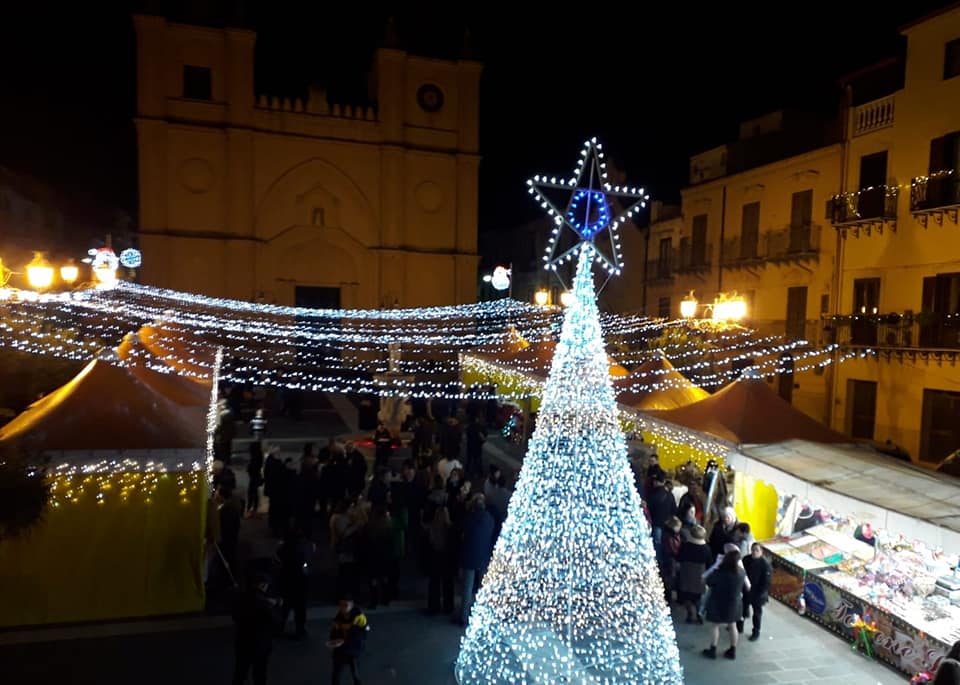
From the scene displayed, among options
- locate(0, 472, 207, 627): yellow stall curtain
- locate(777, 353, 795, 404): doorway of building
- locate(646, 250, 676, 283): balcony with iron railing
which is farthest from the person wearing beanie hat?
locate(646, 250, 676, 283): balcony with iron railing

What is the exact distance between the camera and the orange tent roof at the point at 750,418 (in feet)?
31.4

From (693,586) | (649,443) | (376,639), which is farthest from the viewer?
(649,443)

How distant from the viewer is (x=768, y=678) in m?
6.45

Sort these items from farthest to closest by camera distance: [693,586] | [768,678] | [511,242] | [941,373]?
[511,242], [941,373], [693,586], [768,678]

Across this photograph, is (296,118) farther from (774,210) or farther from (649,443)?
(649,443)

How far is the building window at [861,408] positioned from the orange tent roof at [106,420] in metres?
16.3

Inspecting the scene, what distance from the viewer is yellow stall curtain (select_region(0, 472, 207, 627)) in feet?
23.5

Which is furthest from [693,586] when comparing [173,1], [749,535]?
[173,1]

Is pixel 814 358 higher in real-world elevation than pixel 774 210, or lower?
lower

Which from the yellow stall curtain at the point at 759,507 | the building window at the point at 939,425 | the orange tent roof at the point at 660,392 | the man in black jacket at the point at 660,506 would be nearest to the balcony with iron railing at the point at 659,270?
the building window at the point at 939,425

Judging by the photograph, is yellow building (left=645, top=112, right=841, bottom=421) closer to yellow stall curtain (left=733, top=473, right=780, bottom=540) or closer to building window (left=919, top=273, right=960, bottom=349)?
building window (left=919, top=273, right=960, bottom=349)

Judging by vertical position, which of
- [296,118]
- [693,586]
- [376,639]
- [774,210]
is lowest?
[376,639]

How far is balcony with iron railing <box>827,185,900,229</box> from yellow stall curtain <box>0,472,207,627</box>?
54.8 ft

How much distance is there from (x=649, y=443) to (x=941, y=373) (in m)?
7.51
